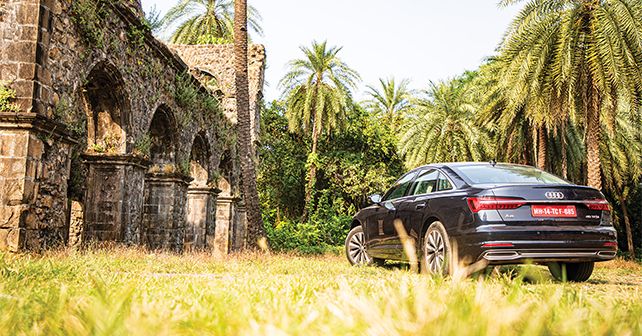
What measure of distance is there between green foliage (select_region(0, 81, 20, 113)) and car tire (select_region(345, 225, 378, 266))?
5.63 meters

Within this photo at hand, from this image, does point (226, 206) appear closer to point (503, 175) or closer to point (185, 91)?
point (185, 91)

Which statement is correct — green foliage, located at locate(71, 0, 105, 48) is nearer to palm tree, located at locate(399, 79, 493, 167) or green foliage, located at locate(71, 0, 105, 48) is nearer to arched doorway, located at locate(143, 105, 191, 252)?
arched doorway, located at locate(143, 105, 191, 252)

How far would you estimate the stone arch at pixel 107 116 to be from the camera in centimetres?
1198

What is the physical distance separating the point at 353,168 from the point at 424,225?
2973 centimetres

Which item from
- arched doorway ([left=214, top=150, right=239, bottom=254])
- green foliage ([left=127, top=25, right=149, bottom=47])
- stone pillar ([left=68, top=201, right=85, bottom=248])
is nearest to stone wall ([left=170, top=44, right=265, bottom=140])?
arched doorway ([left=214, top=150, right=239, bottom=254])

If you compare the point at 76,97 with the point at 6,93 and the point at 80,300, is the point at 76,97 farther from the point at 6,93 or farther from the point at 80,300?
the point at 80,300

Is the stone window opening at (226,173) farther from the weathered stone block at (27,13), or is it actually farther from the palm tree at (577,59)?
the weathered stone block at (27,13)

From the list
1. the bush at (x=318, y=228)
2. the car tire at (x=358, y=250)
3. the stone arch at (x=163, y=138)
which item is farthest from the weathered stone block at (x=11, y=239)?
the bush at (x=318, y=228)

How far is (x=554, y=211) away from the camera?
242 inches

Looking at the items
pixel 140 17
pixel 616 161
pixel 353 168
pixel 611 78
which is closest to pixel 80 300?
pixel 140 17

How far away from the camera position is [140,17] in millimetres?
12617

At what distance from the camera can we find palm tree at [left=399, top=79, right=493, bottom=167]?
28.5m

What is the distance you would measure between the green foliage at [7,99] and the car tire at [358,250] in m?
5.63

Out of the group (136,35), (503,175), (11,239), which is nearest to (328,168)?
(136,35)
